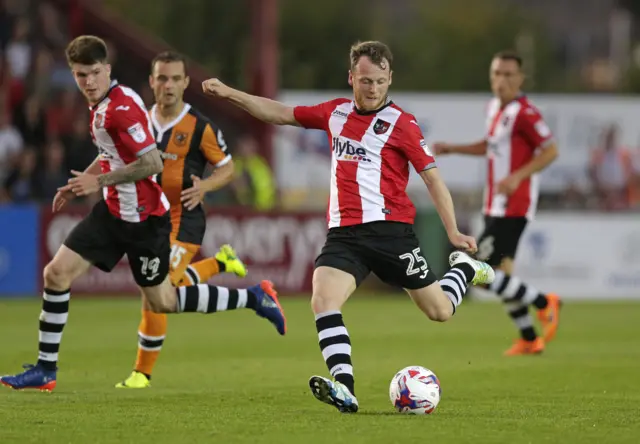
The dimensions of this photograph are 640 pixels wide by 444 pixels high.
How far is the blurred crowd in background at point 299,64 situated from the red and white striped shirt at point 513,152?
27.1 feet

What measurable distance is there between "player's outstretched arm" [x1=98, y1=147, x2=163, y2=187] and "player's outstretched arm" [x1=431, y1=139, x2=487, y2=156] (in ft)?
10.4

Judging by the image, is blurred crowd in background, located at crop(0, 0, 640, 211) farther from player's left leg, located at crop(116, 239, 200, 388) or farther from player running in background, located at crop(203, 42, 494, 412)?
player running in background, located at crop(203, 42, 494, 412)

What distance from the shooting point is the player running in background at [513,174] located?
12367 mm

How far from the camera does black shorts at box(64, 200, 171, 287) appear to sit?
9367 millimetres

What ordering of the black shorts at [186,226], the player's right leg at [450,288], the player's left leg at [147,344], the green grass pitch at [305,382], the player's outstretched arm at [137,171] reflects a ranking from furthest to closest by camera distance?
the black shorts at [186,226], the player's left leg at [147,344], the player's outstretched arm at [137,171], the player's right leg at [450,288], the green grass pitch at [305,382]

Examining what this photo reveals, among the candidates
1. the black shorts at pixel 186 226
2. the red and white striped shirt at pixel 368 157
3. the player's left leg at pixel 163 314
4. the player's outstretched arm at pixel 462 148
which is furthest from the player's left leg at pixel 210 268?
the red and white striped shirt at pixel 368 157

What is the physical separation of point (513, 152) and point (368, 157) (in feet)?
14.6

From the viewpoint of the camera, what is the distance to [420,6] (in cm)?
6003

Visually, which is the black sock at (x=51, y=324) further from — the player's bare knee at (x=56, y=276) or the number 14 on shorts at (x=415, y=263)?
the number 14 on shorts at (x=415, y=263)

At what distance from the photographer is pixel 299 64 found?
152 feet

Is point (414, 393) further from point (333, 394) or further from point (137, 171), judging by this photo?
point (137, 171)

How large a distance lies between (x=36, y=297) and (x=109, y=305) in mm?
1179

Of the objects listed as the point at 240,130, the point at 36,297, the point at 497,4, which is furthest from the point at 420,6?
the point at 36,297

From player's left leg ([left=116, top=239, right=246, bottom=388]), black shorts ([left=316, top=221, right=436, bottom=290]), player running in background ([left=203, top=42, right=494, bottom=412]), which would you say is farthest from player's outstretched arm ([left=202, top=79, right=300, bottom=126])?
player's left leg ([left=116, top=239, right=246, bottom=388])
